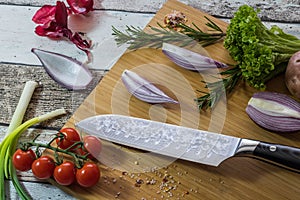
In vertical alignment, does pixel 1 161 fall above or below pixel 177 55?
Answer: below

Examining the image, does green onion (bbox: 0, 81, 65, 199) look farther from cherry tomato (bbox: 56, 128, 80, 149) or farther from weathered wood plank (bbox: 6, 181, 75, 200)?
cherry tomato (bbox: 56, 128, 80, 149)

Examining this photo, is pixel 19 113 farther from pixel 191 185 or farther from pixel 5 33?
pixel 191 185

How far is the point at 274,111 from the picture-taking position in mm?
1916

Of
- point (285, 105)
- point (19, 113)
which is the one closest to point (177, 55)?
point (285, 105)

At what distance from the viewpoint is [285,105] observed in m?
1.94

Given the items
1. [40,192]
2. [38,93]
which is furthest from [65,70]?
[40,192]

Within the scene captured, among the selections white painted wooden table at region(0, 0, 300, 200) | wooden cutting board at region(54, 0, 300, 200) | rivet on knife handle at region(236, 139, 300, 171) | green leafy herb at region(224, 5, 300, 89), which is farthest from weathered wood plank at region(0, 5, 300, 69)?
rivet on knife handle at region(236, 139, 300, 171)

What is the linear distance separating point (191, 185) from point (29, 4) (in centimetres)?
113

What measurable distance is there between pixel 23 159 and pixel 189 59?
0.70m

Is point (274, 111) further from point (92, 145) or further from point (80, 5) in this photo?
point (80, 5)

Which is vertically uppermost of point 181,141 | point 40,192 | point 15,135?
point 181,141

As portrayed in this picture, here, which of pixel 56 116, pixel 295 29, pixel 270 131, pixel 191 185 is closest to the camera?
pixel 191 185

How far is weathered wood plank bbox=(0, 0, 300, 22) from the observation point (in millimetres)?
2383

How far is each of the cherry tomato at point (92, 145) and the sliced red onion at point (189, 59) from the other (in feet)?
1.49
